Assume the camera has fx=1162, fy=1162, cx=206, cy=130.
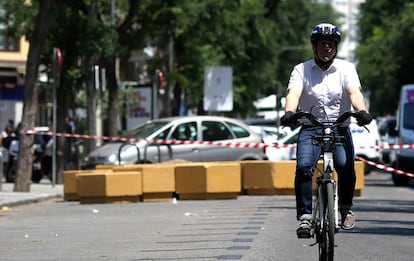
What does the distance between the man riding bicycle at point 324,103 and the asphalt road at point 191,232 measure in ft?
3.92

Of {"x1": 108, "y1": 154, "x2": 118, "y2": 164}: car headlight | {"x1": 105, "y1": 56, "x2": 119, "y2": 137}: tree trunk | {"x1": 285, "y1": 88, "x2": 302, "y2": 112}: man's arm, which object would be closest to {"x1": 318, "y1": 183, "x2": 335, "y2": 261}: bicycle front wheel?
{"x1": 285, "y1": 88, "x2": 302, "y2": 112}: man's arm

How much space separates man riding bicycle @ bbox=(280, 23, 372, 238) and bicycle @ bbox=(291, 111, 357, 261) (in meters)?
0.10

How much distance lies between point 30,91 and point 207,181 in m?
4.73

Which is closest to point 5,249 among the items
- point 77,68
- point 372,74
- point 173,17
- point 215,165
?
point 215,165

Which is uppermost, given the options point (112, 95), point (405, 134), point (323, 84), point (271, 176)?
point (112, 95)

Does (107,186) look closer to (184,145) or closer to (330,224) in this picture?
(184,145)

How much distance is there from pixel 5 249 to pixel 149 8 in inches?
802

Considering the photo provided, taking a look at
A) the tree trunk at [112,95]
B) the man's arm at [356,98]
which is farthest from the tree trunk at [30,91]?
the man's arm at [356,98]

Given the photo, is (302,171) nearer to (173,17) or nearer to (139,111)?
(173,17)

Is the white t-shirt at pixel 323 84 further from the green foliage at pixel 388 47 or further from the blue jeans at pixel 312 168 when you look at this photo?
the green foliage at pixel 388 47

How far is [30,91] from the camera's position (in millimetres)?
23688

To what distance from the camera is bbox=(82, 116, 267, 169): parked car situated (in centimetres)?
2455

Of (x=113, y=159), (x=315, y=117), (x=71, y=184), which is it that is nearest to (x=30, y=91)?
(x=113, y=159)

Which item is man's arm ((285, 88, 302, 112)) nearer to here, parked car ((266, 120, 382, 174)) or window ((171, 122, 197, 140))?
window ((171, 122, 197, 140))
